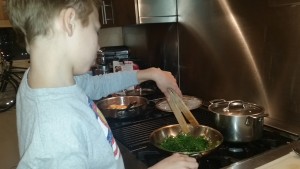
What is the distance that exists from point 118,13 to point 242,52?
27.9 inches

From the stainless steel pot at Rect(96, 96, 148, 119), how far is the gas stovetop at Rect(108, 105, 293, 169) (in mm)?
23

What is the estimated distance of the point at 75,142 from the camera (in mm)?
457

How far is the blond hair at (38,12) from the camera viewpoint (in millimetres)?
463

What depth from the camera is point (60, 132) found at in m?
0.45

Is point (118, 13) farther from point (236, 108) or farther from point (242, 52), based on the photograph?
Result: point (236, 108)

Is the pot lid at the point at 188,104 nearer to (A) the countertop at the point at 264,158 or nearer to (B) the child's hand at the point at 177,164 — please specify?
(A) the countertop at the point at 264,158

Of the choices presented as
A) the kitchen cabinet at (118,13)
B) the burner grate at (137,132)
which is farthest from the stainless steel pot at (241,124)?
the kitchen cabinet at (118,13)

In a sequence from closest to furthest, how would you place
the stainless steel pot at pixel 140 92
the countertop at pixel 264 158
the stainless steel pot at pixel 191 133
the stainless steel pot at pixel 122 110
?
1. the countertop at pixel 264 158
2. the stainless steel pot at pixel 191 133
3. the stainless steel pot at pixel 122 110
4. the stainless steel pot at pixel 140 92

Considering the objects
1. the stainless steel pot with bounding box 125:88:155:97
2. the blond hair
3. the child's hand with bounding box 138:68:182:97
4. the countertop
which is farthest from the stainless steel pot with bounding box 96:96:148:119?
the blond hair

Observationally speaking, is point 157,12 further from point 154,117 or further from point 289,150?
point 289,150

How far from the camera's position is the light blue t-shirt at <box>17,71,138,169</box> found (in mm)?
446

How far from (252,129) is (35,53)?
2.09ft

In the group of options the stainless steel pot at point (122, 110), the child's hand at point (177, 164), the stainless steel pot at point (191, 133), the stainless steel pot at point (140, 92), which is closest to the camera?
A: the child's hand at point (177, 164)

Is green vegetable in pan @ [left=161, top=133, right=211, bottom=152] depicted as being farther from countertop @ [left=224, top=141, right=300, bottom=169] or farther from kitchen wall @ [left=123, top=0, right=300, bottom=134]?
kitchen wall @ [left=123, top=0, right=300, bottom=134]
